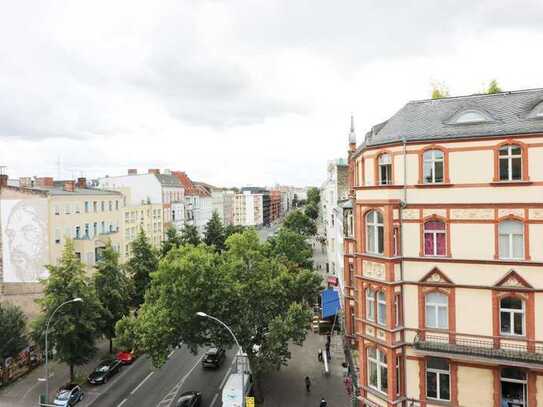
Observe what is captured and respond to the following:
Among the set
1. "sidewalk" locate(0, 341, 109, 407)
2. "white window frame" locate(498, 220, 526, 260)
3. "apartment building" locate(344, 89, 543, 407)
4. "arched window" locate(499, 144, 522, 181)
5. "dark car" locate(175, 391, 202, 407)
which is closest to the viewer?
"apartment building" locate(344, 89, 543, 407)

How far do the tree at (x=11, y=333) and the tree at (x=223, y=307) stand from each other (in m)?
12.4

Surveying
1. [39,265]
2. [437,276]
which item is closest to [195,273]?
[437,276]

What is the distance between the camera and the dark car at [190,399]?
28781 millimetres

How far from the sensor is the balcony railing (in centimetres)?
1850

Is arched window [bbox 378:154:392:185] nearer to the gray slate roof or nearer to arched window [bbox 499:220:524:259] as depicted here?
the gray slate roof

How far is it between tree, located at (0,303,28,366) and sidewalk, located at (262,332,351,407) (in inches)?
789

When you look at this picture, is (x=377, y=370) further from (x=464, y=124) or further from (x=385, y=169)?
(x=464, y=124)

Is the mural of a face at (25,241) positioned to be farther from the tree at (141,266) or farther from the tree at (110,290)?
the tree at (110,290)

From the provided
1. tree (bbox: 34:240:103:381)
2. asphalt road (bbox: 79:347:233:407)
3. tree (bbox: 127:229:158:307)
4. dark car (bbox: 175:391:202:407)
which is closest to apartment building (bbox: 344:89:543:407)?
dark car (bbox: 175:391:202:407)

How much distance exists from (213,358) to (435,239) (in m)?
24.2

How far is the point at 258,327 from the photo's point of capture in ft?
99.2

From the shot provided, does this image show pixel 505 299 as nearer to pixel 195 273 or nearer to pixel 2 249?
pixel 195 273

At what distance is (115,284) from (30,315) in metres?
12.3

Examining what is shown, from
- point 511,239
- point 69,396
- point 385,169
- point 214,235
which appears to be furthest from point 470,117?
point 214,235
